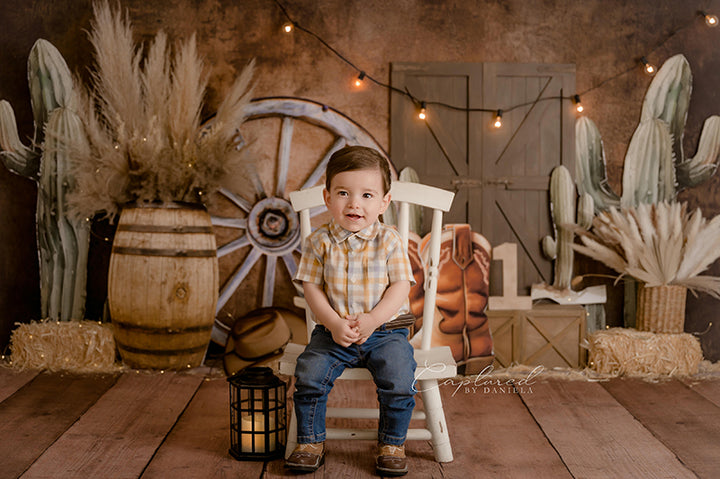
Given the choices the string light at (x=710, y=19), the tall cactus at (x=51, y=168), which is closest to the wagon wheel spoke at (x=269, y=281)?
the tall cactus at (x=51, y=168)

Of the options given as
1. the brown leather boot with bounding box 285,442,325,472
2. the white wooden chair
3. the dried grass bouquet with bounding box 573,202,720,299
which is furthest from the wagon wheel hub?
the brown leather boot with bounding box 285,442,325,472

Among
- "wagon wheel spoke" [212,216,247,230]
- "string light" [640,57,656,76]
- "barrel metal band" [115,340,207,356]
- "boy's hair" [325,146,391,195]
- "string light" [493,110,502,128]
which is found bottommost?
"barrel metal band" [115,340,207,356]

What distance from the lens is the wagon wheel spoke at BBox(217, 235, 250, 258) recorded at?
3355mm

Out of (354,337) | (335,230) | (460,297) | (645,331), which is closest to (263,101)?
(460,297)

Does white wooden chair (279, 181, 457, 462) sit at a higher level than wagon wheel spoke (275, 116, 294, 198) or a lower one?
lower

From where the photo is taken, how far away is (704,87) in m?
3.34

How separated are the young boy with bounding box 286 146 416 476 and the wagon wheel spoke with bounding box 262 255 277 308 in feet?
4.73

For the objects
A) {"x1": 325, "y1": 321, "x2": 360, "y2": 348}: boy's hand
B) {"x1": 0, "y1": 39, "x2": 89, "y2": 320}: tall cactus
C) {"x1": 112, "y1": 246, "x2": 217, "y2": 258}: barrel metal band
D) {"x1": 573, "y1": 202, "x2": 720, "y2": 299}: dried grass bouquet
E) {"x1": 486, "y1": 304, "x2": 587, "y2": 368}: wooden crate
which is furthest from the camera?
{"x1": 0, "y1": 39, "x2": 89, "y2": 320}: tall cactus

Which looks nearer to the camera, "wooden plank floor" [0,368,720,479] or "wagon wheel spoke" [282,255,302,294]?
"wooden plank floor" [0,368,720,479]

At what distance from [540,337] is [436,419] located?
1342mm

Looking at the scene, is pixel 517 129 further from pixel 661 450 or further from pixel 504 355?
pixel 661 450

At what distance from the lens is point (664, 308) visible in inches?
119

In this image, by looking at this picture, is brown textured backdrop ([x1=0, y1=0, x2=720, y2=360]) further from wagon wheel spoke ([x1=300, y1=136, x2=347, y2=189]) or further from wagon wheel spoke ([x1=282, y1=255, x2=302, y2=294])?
wagon wheel spoke ([x1=282, y1=255, x2=302, y2=294])

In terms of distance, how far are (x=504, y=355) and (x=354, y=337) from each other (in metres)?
1.52
